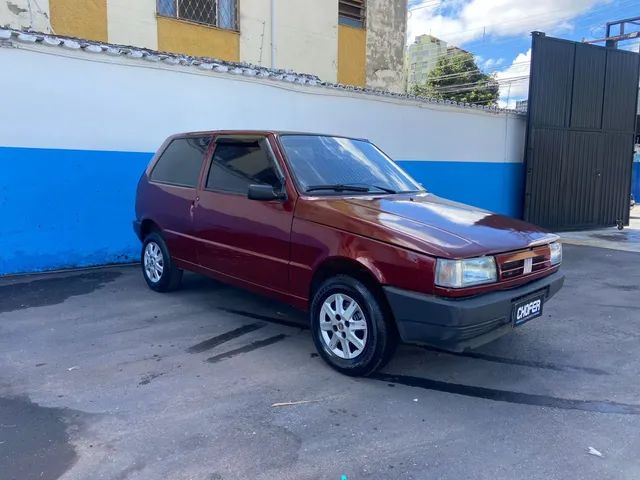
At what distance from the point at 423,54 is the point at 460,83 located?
12.7m

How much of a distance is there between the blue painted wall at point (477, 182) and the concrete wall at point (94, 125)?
2.61m

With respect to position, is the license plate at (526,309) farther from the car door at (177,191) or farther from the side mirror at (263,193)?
the car door at (177,191)

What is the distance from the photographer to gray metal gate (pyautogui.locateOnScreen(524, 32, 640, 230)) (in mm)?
12086

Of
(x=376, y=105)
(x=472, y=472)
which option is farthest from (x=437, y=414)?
(x=376, y=105)

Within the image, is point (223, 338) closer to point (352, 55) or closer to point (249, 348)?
point (249, 348)

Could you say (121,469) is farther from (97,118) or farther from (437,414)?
(97,118)

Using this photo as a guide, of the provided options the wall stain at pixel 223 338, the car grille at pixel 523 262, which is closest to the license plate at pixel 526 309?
the car grille at pixel 523 262

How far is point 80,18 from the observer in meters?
10.2

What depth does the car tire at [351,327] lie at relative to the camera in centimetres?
363

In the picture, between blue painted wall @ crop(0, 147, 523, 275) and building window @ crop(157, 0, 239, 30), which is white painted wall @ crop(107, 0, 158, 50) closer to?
building window @ crop(157, 0, 239, 30)

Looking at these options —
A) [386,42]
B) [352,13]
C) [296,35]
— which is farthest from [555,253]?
[386,42]

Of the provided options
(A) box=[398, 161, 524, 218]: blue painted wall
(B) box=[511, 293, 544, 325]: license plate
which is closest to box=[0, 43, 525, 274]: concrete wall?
(A) box=[398, 161, 524, 218]: blue painted wall

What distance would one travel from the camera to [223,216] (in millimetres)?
4855

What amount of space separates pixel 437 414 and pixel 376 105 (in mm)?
7789
